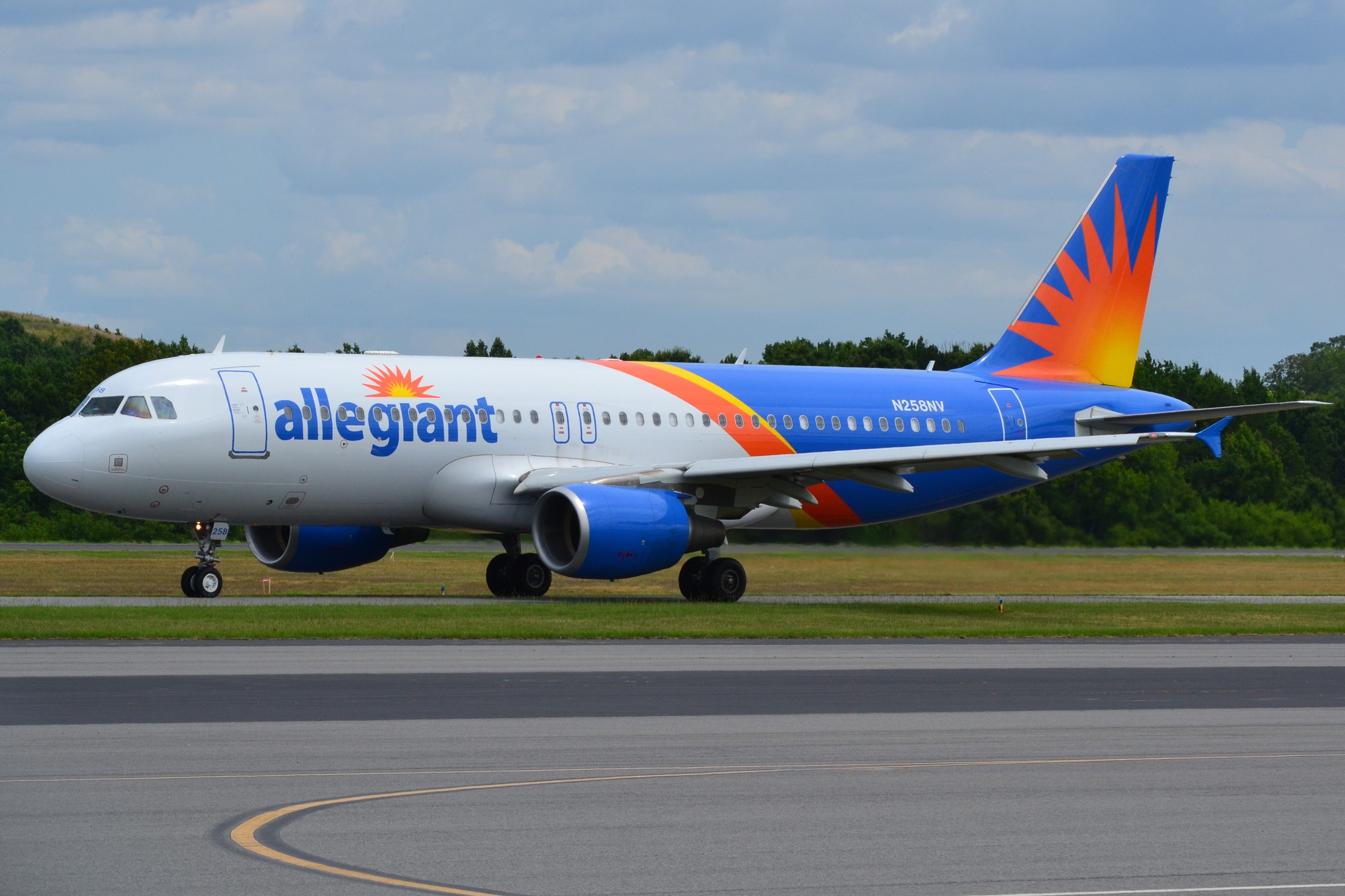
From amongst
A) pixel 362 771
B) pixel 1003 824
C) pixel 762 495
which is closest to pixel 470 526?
pixel 762 495

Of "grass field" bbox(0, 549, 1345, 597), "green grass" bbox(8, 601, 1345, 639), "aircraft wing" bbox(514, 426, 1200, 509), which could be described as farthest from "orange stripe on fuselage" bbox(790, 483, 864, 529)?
"green grass" bbox(8, 601, 1345, 639)

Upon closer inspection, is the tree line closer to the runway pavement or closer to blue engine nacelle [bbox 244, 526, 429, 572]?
blue engine nacelle [bbox 244, 526, 429, 572]

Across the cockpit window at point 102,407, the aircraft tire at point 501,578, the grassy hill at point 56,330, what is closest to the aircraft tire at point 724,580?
the aircraft tire at point 501,578

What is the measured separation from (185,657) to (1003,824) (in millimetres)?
12442

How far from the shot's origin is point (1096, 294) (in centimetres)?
3938

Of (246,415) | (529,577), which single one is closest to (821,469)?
(529,577)

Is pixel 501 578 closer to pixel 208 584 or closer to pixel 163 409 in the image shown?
pixel 208 584

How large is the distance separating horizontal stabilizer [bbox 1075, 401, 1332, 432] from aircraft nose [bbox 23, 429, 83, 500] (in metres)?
19.7

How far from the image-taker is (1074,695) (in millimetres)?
17234

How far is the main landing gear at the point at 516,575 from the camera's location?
33.8 meters

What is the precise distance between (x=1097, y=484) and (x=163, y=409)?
63.3 feet

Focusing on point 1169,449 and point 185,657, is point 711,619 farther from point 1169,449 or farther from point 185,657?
point 1169,449

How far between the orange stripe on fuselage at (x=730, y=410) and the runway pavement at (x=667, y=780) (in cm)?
1442

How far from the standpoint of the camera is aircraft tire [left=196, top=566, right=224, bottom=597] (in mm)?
29594
